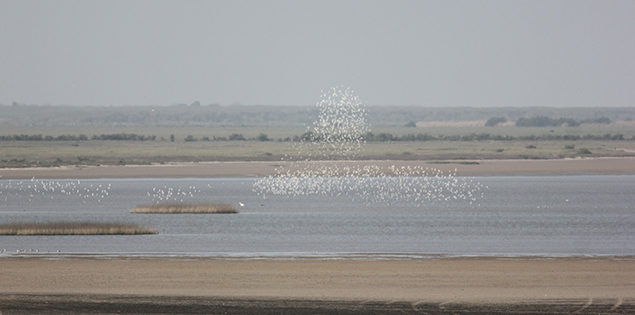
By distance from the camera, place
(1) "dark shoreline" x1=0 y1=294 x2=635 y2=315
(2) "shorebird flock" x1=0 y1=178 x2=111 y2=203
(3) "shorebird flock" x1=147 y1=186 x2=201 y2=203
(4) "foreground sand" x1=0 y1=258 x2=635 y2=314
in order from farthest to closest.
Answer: (2) "shorebird flock" x1=0 y1=178 x2=111 y2=203, (3) "shorebird flock" x1=147 y1=186 x2=201 y2=203, (4) "foreground sand" x1=0 y1=258 x2=635 y2=314, (1) "dark shoreline" x1=0 y1=294 x2=635 y2=315

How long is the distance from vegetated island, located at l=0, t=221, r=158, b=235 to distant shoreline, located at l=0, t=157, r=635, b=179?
34629mm

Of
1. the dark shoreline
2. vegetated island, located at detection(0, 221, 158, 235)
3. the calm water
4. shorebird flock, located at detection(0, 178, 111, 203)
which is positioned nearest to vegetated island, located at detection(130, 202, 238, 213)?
the calm water

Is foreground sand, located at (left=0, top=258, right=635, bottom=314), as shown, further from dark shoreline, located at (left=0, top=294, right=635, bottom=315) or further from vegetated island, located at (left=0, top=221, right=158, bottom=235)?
vegetated island, located at (left=0, top=221, right=158, bottom=235)

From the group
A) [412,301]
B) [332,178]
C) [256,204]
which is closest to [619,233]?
[412,301]

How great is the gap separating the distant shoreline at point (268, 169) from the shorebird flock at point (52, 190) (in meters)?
4.64

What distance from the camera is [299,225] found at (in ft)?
105

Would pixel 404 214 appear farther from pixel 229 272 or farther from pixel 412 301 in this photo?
pixel 412 301

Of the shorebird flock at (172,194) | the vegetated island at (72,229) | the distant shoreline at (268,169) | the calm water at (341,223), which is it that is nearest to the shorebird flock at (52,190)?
the calm water at (341,223)

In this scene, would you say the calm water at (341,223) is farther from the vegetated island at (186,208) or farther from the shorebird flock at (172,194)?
the vegetated island at (186,208)

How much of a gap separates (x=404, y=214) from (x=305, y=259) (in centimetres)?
1495

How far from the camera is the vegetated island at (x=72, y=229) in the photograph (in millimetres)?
28594

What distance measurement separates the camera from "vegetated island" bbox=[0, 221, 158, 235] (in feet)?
93.8

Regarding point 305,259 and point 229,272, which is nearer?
point 229,272

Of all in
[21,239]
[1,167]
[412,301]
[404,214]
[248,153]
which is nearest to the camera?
[412,301]
